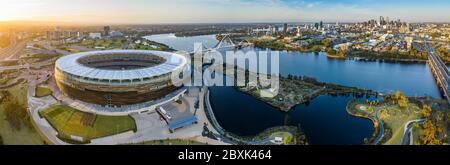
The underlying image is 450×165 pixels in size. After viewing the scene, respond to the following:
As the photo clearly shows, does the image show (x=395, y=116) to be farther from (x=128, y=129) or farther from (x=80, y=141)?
(x=80, y=141)

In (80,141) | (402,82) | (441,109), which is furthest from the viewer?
(402,82)

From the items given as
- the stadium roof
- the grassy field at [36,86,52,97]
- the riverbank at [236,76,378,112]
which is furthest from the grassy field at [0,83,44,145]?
the riverbank at [236,76,378,112]

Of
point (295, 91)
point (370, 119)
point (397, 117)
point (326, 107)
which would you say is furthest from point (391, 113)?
point (295, 91)

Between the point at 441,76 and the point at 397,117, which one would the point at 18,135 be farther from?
the point at 441,76

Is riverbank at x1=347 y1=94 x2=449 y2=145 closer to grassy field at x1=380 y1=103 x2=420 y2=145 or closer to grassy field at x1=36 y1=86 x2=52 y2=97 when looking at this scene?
grassy field at x1=380 y1=103 x2=420 y2=145

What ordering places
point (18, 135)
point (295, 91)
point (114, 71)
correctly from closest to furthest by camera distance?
point (18, 135), point (114, 71), point (295, 91)

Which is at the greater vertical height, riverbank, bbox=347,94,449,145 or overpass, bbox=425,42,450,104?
overpass, bbox=425,42,450,104
